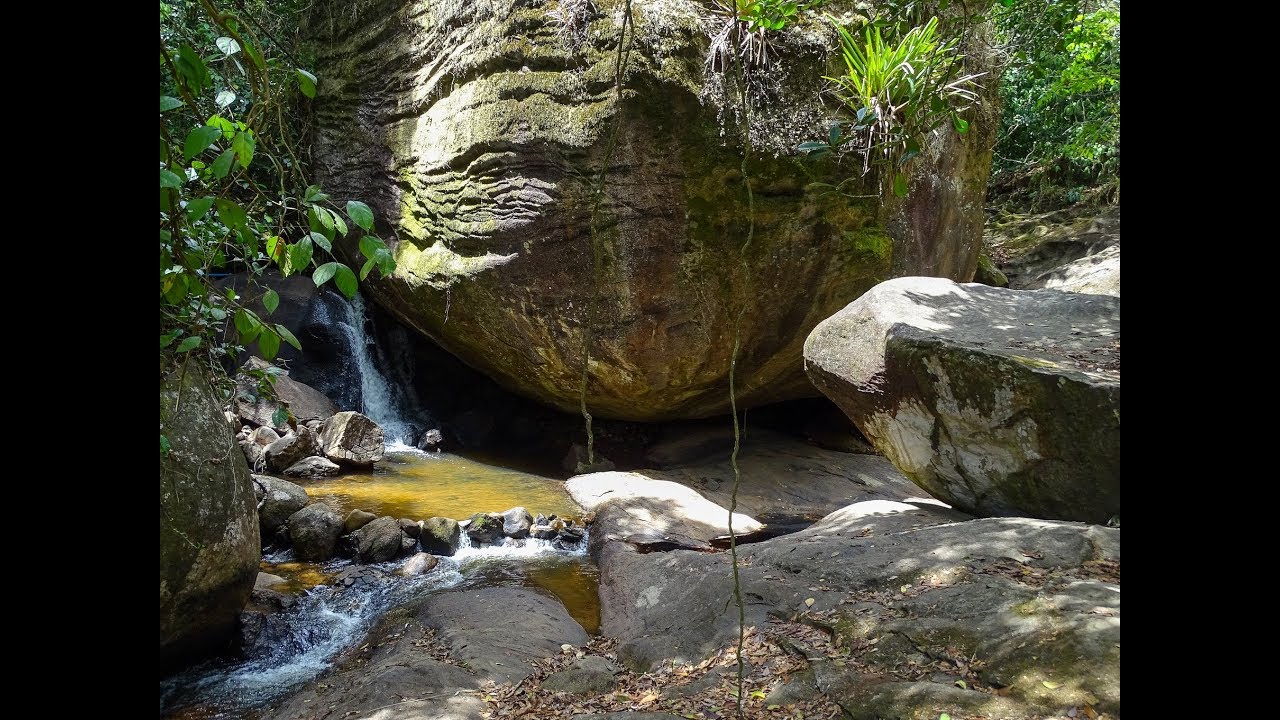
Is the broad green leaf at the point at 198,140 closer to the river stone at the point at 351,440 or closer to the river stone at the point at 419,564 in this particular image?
the river stone at the point at 419,564

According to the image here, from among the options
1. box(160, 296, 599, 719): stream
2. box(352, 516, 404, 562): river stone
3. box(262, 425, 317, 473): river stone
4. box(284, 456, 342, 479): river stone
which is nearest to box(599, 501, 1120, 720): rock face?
box(160, 296, 599, 719): stream

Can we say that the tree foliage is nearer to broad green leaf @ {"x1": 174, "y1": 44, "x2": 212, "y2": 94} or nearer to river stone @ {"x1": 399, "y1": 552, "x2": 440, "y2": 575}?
river stone @ {"x1": 399, "y1": 552, "x2": 440, "y2": 575}

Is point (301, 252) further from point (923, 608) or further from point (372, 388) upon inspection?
point (372, 388)

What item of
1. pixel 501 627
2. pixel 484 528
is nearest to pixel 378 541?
pixel 484 528

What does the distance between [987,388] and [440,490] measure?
18.6 ft

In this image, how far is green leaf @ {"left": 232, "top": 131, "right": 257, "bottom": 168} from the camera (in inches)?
60.9

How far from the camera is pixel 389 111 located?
9414mm

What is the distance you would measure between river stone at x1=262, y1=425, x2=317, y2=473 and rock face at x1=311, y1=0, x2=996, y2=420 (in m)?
2.08

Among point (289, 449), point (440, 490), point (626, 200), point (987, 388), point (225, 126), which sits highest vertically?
point (626, 200)

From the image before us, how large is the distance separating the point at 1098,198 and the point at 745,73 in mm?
7928

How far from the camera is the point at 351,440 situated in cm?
863

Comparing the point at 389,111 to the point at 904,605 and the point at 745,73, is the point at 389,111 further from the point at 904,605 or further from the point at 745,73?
the point at 904,605

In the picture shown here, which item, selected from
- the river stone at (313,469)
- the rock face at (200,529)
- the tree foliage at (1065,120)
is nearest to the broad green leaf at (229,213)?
the rock face at (200,529)

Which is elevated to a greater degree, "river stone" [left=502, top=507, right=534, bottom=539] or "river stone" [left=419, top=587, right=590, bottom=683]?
"river stone" [left=502, top=507, right=534, bottom=539]
